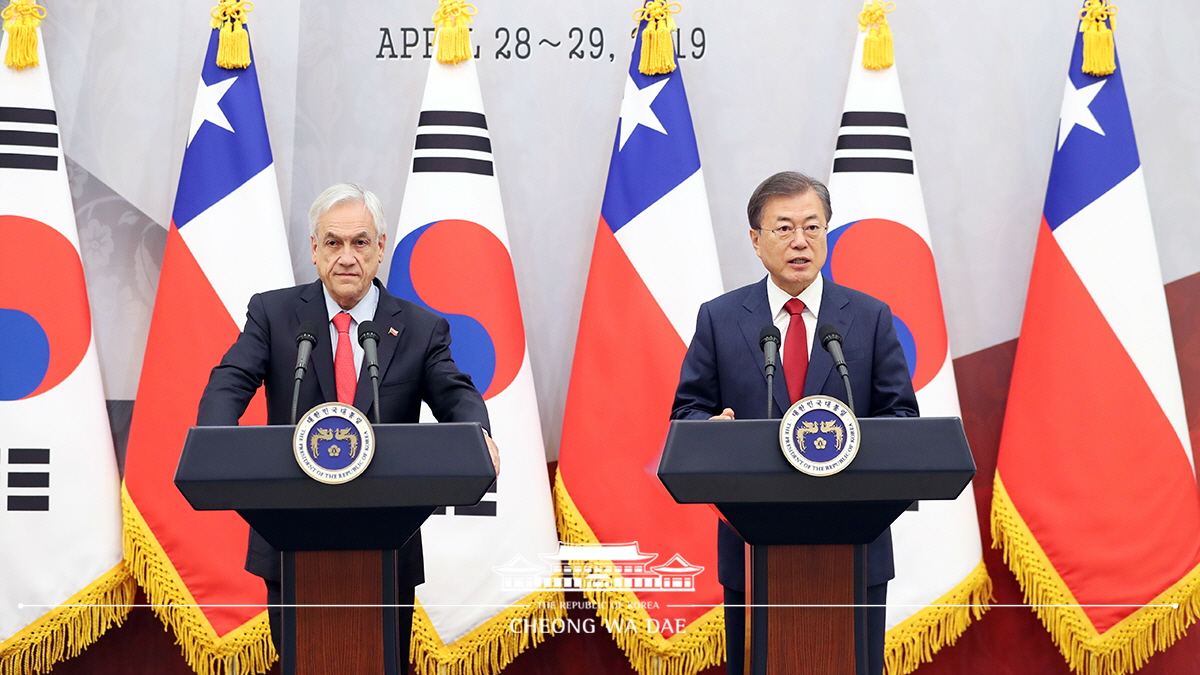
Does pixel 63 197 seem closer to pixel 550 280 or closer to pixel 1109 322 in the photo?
pixel 550 280

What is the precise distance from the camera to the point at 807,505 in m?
1.57

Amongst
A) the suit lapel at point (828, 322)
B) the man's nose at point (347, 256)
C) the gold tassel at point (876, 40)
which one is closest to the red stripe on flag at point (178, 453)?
the man's nose at point (347, 256)

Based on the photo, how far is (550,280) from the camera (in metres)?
3.38

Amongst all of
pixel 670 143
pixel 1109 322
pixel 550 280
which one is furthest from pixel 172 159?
pixel 1109 322

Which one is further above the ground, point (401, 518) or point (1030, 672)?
point (401, 518)

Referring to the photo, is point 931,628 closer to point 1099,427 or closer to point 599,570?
point 1099,427

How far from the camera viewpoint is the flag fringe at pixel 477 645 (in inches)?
113

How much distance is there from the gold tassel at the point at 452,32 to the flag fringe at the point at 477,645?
5.51ft

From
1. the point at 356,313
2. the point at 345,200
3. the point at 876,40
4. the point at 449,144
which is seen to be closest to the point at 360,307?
the point at 356,313

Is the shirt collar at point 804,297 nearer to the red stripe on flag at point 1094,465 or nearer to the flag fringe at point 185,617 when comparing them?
the red stripe on flag at point 1094,465

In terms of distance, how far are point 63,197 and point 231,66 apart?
657mm

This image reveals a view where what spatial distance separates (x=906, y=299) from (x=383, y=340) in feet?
5.54

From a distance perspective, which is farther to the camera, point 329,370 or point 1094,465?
point 1094,465

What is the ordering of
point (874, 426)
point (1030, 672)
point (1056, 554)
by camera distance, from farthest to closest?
point (1030, 672) < point (1056, 554) < point (874, 426)
